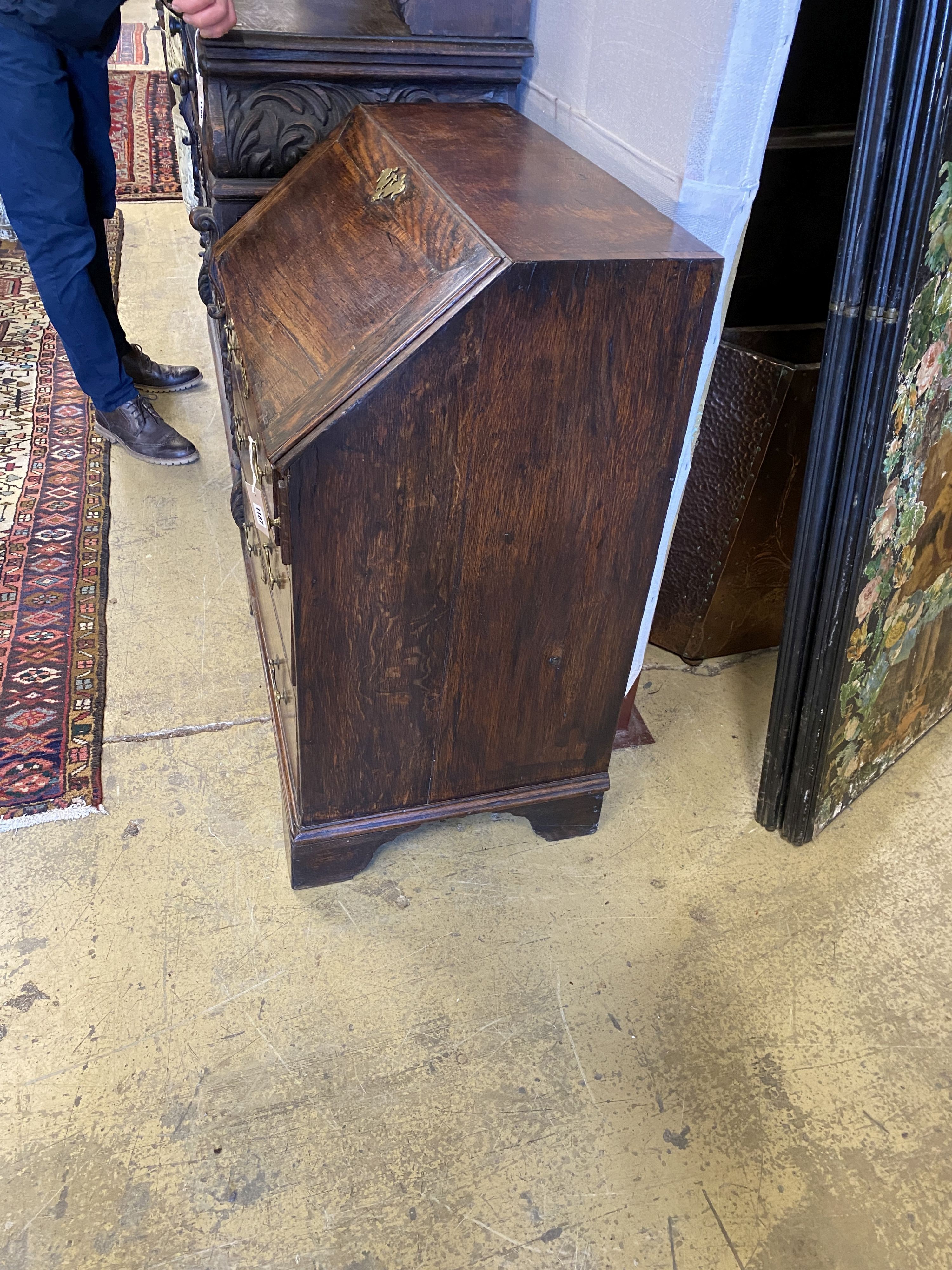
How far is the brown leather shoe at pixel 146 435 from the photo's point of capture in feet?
8.25

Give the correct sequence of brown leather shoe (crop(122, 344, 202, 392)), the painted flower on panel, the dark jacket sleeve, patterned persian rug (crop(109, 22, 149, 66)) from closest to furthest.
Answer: the painted flower on panel < the dark jacket sleeve < brown leather shoe (crop(122, 344, 202, 392)) < patterned persian rug (crop(109, 22, 149, 66))

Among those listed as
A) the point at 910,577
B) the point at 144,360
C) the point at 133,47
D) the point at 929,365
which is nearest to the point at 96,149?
the point at 144,360

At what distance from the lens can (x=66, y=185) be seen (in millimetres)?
2102

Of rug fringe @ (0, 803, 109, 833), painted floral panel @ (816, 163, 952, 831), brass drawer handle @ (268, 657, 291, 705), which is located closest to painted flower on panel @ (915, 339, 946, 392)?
painted floral panel @ (816, 163, 952, 831)

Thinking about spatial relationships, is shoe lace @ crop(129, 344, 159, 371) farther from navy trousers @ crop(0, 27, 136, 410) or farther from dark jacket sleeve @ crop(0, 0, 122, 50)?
dark jacket sleeve @ crop(0, 0, 122, 50)

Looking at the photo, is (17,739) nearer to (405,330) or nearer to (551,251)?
(405,330)

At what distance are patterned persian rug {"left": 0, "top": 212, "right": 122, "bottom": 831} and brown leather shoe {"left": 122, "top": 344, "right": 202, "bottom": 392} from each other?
18 cm

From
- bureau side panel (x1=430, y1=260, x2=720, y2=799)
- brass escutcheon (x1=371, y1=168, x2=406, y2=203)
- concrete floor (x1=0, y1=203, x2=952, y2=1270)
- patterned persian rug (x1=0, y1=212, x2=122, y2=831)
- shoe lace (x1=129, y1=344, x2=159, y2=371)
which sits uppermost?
brass escutcheon (x1=371, y1=168, x2=406, y2=203)

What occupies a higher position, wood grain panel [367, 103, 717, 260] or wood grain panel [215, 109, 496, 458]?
wood grain panel [367, 103, 717, 260]

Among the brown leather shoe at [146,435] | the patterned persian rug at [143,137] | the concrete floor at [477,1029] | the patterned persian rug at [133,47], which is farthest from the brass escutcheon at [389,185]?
the patterned persian rug at [133,47]

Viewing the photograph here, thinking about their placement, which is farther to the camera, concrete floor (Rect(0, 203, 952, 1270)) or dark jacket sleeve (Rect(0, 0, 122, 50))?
dark jacket sleeve (Rect(0, 0, 122, 50))

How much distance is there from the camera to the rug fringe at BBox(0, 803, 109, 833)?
1.57m

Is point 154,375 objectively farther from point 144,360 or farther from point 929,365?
point 929,365

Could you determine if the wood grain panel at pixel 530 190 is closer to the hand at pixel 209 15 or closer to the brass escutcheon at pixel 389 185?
the brass escutcheon at pixel 389 185
